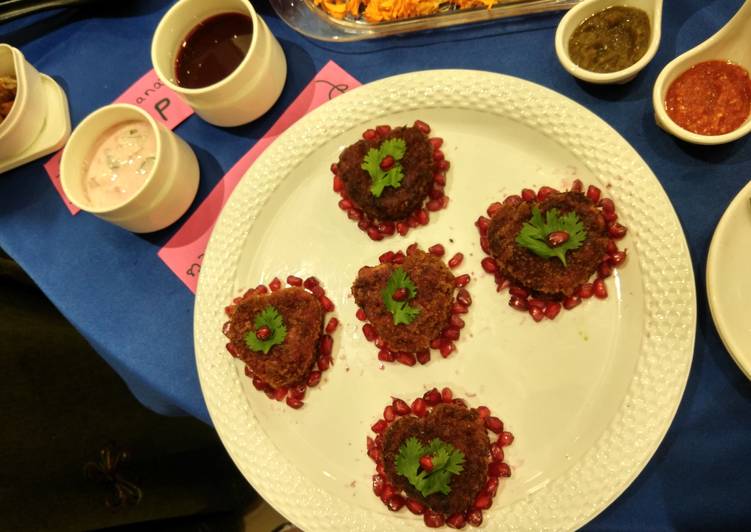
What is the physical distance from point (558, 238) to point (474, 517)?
1.14m

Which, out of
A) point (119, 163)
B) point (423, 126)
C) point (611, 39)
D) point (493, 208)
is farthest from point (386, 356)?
point (611, 39)

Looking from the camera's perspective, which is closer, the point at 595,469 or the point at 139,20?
the point at 595,469

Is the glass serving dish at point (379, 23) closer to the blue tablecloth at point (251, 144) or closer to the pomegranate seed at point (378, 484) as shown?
the blue tablecloth at point (251, 144)

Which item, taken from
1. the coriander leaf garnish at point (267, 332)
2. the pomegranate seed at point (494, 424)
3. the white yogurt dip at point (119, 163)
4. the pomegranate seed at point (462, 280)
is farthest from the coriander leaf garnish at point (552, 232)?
the white yogurt dip at point (119, 163)

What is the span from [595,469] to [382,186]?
140 cm

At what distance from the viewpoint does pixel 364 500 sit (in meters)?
2.36

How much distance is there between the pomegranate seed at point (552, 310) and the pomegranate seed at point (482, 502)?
77 cm

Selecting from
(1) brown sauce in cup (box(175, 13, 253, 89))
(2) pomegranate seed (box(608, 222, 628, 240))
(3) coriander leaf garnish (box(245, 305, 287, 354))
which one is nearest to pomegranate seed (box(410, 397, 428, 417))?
(3) coriander leaf garnish (box(245, 305, 287, 354))

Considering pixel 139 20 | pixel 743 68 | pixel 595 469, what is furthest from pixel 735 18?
pixel 139 20

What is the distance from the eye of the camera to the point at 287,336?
7.86 feet

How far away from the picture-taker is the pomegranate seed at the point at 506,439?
7.48 feet

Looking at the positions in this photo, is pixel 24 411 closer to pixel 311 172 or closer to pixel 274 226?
pixel 274 226

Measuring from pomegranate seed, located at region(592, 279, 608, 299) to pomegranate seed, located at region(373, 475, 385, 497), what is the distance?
3.87 feet

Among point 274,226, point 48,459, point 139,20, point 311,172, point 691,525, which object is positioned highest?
point 139,20
